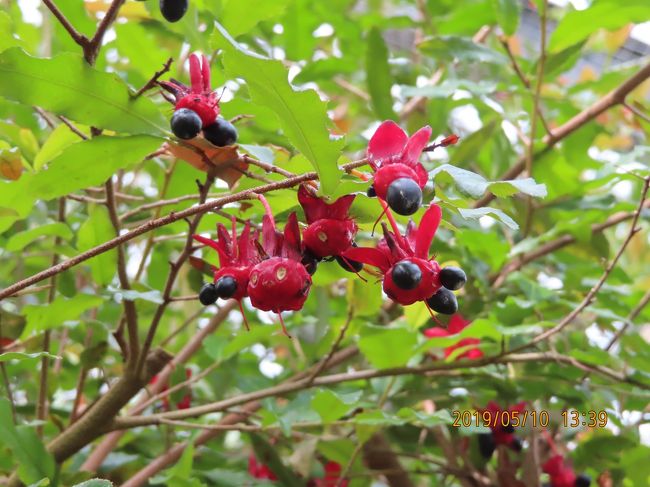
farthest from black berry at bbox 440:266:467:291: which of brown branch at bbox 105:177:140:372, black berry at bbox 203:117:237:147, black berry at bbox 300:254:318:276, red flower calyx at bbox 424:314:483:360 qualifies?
red flower calyx at bbox 424:314:483:360

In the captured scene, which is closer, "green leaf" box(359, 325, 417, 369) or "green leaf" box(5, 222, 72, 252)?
"green leaf" box(5, 222, 72, 252)

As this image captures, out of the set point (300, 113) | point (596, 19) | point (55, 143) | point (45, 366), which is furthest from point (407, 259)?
point (596, 19)

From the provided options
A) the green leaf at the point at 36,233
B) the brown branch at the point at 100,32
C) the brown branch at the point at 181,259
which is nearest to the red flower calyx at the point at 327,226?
the brown branch at the point at 181,259

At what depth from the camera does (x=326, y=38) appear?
1.69 metres

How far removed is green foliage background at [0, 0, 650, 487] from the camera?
0.66 meters

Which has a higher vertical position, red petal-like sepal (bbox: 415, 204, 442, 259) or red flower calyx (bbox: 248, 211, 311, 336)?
red petal-like sepal (bbox: 415, 204, 442, 259)

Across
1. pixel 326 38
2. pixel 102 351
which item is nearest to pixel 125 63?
pixel 326 38

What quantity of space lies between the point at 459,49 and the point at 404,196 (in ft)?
2.61

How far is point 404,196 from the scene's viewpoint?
52 cm

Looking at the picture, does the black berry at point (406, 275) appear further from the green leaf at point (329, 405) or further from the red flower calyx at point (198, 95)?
the green leaf at point (329, 405)

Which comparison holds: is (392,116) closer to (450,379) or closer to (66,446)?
(450,379)

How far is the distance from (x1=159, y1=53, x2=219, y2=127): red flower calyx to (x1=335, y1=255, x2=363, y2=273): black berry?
0.16 m

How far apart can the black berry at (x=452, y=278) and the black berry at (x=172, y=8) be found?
31cm
